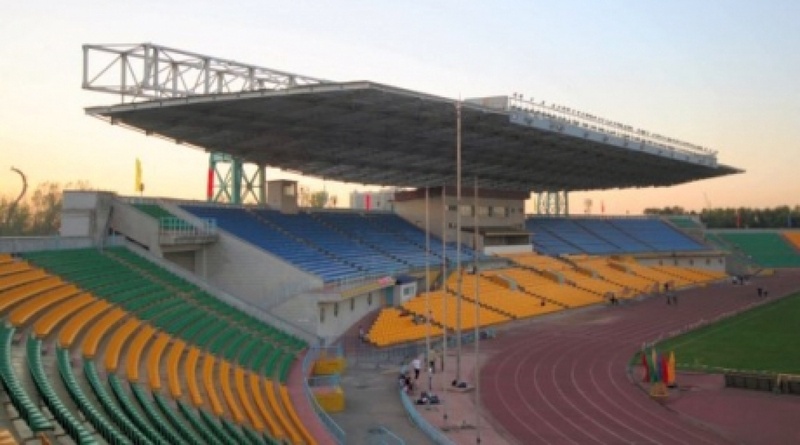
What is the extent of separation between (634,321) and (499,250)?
691 inches

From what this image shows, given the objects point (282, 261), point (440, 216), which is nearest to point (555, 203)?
point (440, 216)

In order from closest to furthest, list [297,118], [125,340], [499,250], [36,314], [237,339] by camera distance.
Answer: [36,314] → [125,340] → [237,339] → [297,118] → [499,250]

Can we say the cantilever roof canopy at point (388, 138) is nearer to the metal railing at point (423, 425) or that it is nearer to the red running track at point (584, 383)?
the red running track at point (584, 383)

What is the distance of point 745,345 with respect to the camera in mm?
35031

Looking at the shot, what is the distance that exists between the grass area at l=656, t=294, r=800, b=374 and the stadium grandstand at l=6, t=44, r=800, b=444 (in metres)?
9.98

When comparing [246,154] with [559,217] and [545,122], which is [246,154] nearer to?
[545,122]

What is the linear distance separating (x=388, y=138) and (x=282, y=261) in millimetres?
12315

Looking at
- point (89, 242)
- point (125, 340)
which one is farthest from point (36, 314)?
point (89, 242)

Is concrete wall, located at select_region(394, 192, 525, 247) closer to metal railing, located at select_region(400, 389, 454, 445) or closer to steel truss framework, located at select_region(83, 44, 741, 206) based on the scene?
steel truss framework, located at select_region(83, 44, 741, 206)

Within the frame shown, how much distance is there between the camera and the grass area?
30250mm

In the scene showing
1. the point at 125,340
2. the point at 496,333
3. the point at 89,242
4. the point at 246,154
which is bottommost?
the point at 496,333

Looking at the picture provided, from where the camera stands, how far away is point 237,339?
2502cm

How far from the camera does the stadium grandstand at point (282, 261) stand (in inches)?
636

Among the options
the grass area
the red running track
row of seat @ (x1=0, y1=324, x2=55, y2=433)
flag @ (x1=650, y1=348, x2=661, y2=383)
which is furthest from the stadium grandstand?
the grass area
